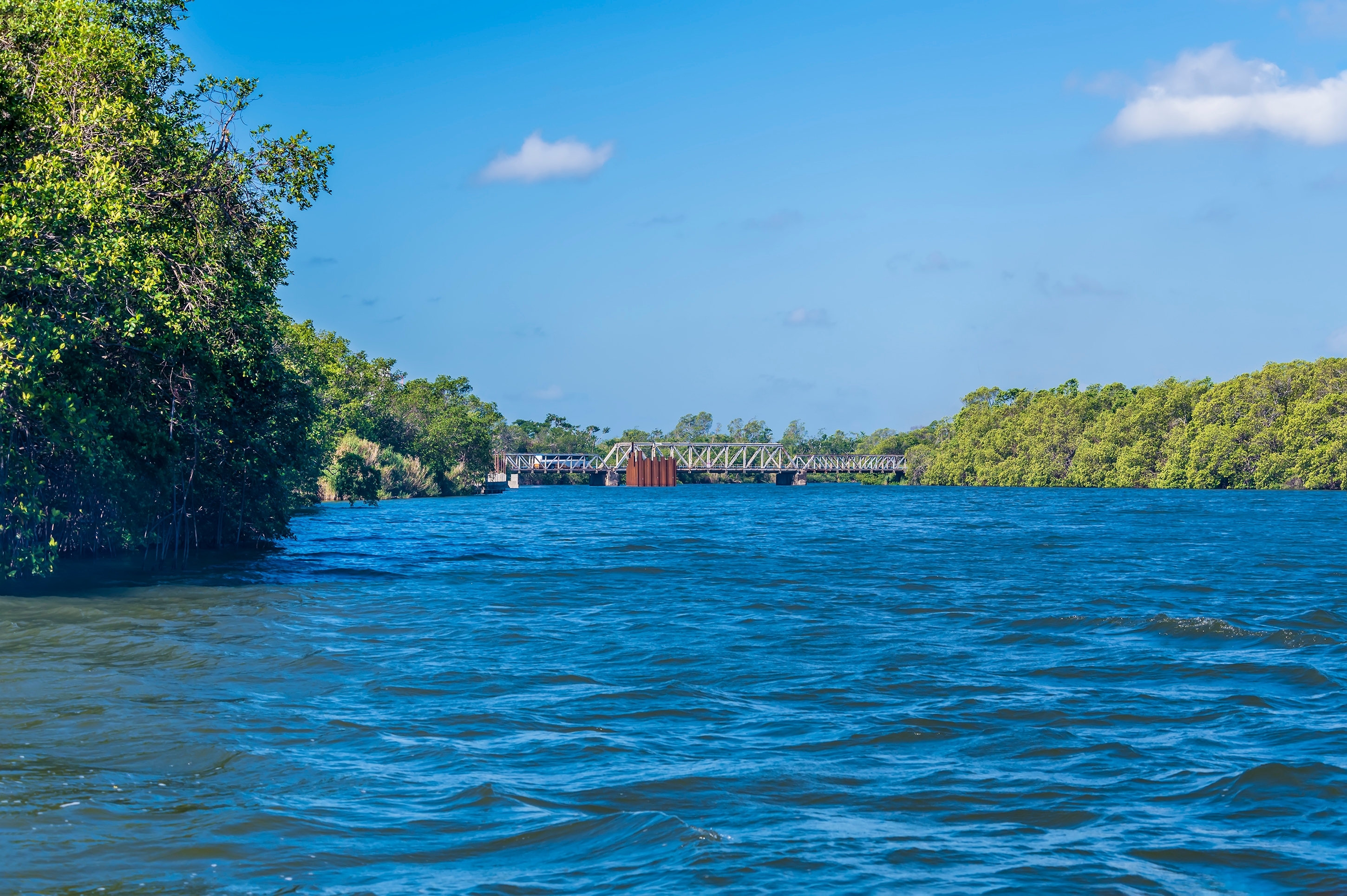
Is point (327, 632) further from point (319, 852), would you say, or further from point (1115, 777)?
point (1115, 777)

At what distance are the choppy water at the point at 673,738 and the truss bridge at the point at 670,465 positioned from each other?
442 feet

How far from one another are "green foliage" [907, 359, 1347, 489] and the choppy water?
85017 millimetres

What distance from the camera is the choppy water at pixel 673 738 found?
7.28 metres

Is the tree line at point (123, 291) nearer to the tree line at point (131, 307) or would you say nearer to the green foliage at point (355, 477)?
the tree line at point (131, 307)

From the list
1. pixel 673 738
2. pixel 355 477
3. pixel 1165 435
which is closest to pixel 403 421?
pixel 355 477

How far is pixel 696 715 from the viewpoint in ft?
39.0

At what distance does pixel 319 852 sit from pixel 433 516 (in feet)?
187

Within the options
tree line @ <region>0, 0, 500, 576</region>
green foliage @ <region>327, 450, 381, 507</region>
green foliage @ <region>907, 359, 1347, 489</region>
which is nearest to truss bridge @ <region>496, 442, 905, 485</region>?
green foliage @ <region>907, 359, 1347, 489</region>

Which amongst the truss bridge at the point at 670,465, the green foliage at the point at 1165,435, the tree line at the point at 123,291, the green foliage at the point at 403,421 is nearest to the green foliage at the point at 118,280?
the tree line at the point at 123,291

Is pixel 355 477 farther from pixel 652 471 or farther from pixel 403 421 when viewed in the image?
pixel 652 471

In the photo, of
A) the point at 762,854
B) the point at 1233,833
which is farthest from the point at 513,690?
the point at 1233,833

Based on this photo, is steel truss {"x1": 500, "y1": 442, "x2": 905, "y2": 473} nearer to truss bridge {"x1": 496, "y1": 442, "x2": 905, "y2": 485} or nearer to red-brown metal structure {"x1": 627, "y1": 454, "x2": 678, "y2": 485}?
truss bridge {"x1": 496, "y1": 442, "x2": 905, "y2": 485}

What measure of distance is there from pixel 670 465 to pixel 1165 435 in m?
73.2

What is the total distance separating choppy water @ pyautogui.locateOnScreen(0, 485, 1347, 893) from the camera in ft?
23.9
